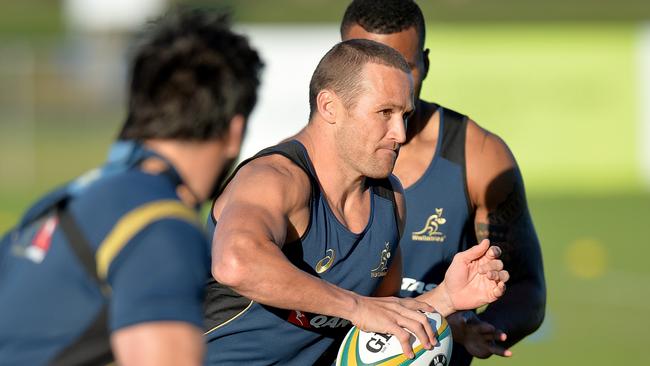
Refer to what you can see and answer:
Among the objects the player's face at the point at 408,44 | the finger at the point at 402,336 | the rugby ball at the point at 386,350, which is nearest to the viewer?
the finger at the point at 402,336

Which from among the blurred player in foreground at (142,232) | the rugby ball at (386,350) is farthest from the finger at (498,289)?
the blurred player in foreground at (142,232)

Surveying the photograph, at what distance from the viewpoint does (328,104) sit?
5.48 m

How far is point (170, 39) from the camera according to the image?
3.68m

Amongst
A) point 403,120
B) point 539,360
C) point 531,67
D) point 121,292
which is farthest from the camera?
point 531,67

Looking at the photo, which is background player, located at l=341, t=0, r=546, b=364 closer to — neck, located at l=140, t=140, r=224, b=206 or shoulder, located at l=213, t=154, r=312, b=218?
shoulder, located at l=213, t=154, r=312, b=218

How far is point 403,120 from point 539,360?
6.65m

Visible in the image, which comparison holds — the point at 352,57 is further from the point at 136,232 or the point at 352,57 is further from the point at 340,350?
the point at 136,232

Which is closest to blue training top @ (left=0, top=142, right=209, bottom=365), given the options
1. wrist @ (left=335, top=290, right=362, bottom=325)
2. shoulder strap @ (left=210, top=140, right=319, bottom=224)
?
wrist @ (left=335, top=290, right=362, bottom=325)

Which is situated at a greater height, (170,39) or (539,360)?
(170,39)

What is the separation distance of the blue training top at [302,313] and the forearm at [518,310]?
106 centimetres

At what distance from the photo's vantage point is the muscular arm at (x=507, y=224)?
21.8ft

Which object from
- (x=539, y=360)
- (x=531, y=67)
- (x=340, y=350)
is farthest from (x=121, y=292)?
(x=531, y=67)

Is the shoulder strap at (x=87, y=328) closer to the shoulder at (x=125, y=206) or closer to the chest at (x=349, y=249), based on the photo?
the shoulder at (x=125, y=206)

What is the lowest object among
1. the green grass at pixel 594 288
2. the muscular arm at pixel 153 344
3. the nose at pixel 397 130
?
the green grass at pixel 594 288
